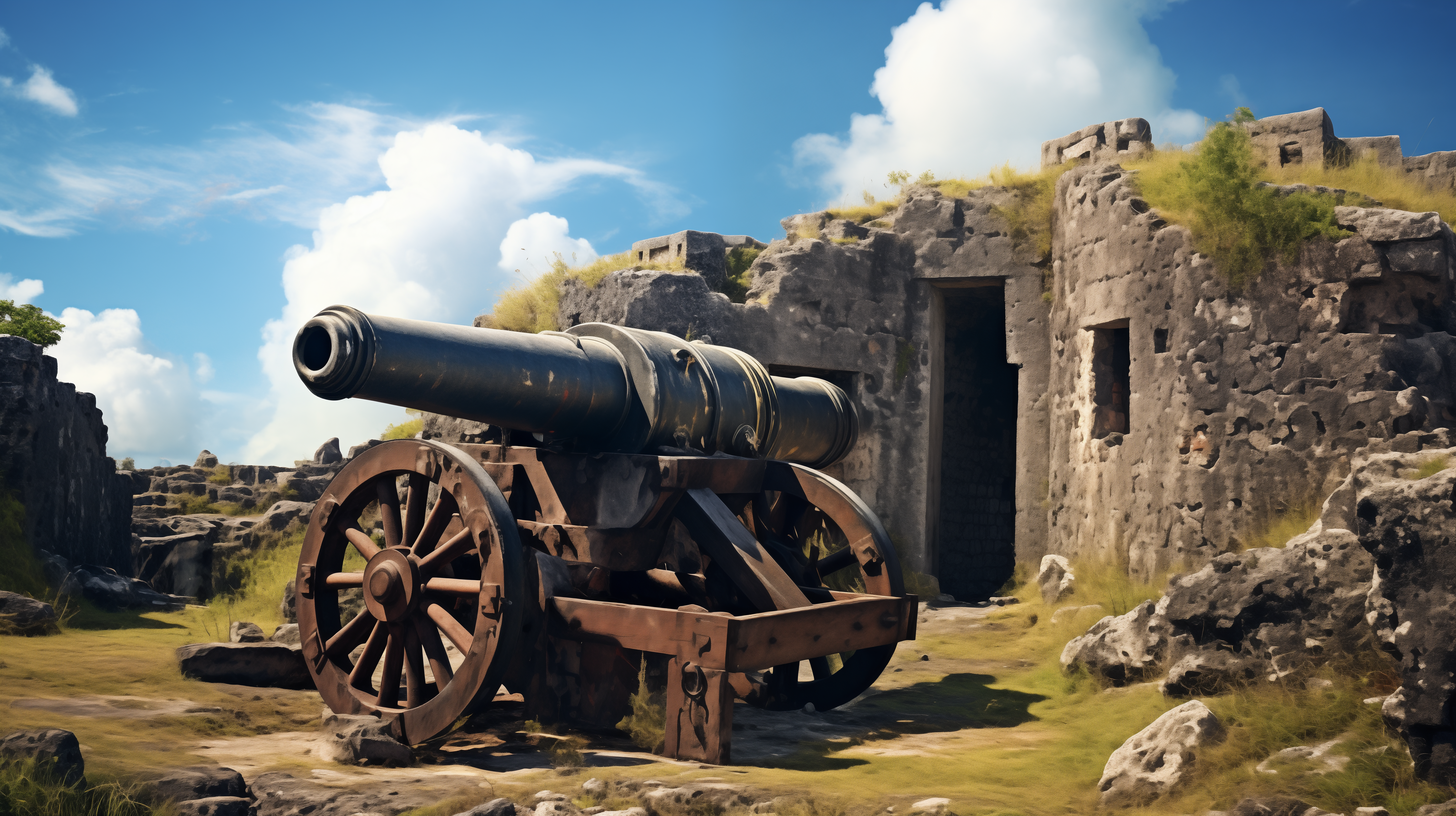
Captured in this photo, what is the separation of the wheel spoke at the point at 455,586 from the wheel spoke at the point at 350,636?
0.43 meters

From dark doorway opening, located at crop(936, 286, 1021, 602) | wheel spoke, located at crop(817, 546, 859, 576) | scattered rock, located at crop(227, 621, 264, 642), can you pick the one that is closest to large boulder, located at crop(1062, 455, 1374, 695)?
wheel spoke, located at crop(817, 546, 859, 576)

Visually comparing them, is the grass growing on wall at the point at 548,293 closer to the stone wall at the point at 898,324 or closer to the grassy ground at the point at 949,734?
the stone wall at the point at 898,324

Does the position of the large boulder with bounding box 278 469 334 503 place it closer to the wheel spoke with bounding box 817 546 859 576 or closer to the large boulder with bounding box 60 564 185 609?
the large boulder with bounding box 60 564 185 609

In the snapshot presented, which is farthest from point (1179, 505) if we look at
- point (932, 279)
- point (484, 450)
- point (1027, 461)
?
point (484, 450)

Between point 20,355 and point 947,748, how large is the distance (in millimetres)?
7116

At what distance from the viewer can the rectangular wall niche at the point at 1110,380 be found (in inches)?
364

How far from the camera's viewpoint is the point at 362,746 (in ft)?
12.6

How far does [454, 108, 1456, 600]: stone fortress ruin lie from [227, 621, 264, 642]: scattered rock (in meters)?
4.00

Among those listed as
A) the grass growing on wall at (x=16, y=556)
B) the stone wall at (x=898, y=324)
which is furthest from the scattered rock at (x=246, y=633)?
the stone wall at (x=898, y=324)

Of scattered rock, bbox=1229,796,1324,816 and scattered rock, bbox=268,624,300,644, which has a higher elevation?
scattered rock, bbox=268,624,300,644

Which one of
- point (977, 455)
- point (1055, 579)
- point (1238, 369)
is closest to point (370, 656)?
point (1238, 369)

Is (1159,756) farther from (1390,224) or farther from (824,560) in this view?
(1390,224)

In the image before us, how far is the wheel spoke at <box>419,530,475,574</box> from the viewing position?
4.27 meters

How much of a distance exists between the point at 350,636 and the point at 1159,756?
3250 mm
